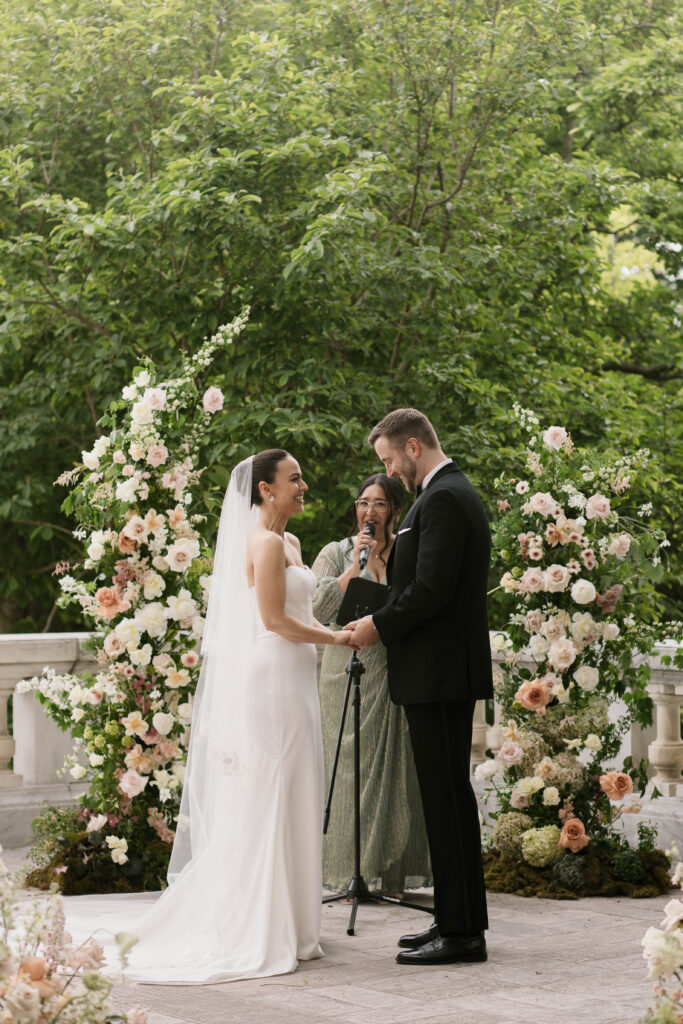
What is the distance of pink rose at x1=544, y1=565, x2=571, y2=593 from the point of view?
6762 millimetres

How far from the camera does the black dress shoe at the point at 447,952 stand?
207 inches

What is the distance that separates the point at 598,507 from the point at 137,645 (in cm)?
231

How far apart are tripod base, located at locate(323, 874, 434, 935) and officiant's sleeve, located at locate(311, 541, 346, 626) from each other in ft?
4.09

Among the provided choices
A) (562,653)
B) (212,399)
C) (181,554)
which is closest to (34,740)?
(181,554)

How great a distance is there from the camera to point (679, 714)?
7.14 meters

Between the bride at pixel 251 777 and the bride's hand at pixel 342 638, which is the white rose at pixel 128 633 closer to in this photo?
the bride at pixel 251 777

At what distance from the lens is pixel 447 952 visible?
528cm

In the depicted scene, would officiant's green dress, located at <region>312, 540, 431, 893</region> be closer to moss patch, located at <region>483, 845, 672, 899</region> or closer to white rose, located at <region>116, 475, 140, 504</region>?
moss patch, located at <region>483, 845, 672, 899</region>

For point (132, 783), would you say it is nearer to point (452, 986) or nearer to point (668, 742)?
point (452, 986)

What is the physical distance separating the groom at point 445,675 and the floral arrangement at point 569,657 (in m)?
1.42

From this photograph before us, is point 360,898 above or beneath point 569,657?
beneath

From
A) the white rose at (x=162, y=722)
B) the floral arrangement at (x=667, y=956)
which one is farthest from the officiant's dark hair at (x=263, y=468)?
the floral arrangement at (x=667, y=956)

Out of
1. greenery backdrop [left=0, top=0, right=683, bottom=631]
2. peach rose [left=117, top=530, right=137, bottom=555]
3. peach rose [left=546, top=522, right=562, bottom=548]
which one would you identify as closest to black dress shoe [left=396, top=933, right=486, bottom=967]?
peach rose [left=546, top=522, right=562, bottom=548]

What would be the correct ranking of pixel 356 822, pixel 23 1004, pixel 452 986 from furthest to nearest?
pixel 356 822 < pixel 452 986 < pixel 23 1004
